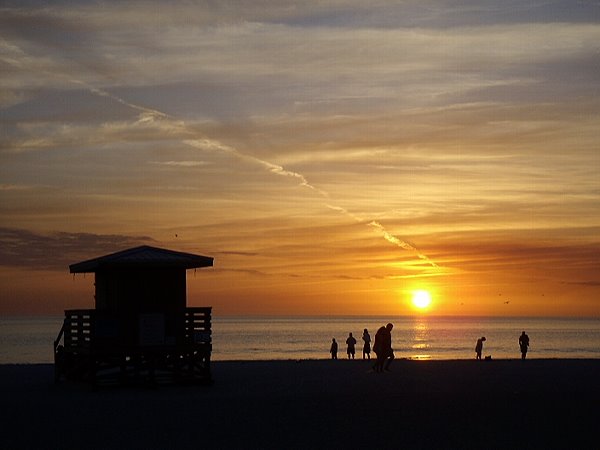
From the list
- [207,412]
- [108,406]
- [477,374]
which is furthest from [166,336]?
[477,374]

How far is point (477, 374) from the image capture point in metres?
30.9

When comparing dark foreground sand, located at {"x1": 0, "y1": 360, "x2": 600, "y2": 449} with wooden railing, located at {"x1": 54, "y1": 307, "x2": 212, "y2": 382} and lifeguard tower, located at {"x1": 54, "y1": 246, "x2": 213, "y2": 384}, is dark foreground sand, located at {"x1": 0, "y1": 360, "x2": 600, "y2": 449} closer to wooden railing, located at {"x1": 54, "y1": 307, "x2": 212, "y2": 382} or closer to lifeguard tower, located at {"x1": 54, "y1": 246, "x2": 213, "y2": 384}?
wooden railing, located at {"x1": 54, "y1": 307, "x2": 212, "y2": 382}

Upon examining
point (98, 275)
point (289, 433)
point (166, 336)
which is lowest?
point (289, 433)

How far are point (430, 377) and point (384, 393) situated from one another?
5.81 m

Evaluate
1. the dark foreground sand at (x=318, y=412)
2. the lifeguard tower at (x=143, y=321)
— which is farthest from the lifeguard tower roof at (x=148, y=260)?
the dark foreground sand at (x=318, y=412)

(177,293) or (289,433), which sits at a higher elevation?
(177,293)

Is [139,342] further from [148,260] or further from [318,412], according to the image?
[318,412]

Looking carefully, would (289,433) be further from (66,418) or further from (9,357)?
(9,357)

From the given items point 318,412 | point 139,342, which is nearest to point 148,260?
point 139,342

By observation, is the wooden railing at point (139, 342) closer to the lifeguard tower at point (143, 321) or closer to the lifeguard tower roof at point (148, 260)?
the lifeguard tower at point (143, 321)

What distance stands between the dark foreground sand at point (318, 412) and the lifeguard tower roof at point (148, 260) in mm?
3519

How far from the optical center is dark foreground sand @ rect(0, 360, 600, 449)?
53.3ft

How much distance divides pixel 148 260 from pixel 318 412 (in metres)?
9.03

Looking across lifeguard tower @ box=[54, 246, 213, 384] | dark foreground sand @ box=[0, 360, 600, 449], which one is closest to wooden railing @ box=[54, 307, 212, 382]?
lifeguard tower @ box=[54, 246, 213, 384]
